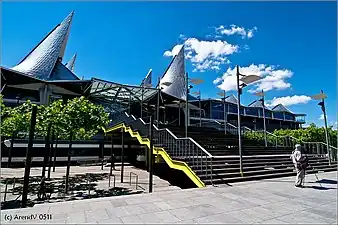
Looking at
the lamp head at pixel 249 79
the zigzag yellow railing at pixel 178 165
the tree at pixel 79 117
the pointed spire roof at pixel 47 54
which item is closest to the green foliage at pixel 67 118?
the tree at pixel 79 117

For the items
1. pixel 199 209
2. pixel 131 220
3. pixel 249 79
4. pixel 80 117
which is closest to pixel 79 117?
pixel 80 117

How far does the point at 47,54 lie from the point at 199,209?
128ft

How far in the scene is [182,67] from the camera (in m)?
42.6

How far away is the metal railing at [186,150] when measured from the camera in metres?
8.44

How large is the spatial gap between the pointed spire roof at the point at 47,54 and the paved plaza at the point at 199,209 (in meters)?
33.1

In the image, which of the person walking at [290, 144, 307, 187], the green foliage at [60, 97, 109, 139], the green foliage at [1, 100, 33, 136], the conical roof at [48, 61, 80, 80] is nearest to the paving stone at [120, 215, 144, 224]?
the green foliage at [60, 97, 109, 139]

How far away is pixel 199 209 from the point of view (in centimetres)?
473

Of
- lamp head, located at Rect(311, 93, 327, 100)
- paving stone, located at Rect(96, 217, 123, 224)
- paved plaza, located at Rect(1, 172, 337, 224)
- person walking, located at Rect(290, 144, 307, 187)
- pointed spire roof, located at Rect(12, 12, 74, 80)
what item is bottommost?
paved plaza, located at Rect(1, 172, 337, 224)

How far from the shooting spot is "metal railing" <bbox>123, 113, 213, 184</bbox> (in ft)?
27.7

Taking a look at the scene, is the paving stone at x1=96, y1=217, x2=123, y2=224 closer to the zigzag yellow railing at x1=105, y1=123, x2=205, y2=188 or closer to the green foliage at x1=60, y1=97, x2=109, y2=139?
the zigzag yellow railing at x1=105, y1=123, x2=205, y2=188

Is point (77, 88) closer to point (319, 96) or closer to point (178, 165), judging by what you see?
point (178, 165)

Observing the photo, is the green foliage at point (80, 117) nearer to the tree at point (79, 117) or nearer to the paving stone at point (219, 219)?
the tree at point (79, 117)

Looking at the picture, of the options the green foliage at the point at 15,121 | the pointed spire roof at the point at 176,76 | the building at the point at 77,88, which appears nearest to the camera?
the green foliage at the point at 15,121

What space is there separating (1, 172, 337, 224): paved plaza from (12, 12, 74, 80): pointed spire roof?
33129 millimetres
